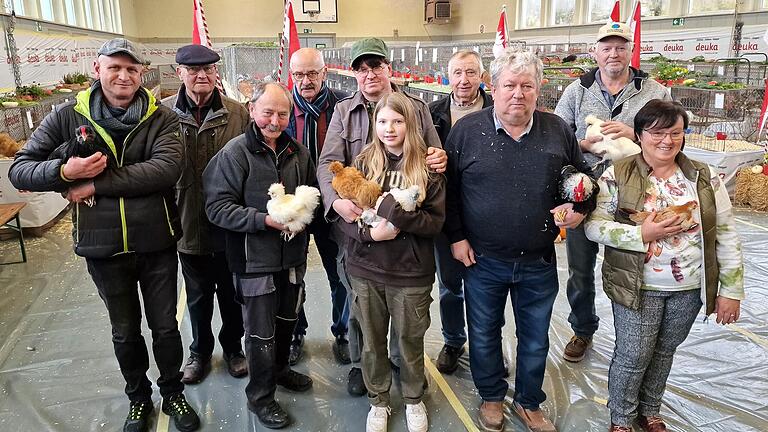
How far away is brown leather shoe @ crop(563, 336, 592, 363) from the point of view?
3.26 meters

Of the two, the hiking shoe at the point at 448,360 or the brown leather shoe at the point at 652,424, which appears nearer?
the brown leather shoe at the point at 652,424

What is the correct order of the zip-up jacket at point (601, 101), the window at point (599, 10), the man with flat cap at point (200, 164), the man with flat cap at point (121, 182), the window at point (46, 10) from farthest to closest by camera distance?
1. the window at point (599, 10)
2. the window at point (46, 10)
3. the zip-up jacket at point (601, 101)
4. the man with flat cap at point (200, 164)
5. the man with flat cap at point (121, 182)

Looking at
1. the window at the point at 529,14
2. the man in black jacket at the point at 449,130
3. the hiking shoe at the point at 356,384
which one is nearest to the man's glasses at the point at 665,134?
the man in black jacket at the point at 449,130

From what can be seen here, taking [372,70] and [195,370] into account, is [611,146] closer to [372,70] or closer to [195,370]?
[372,70]

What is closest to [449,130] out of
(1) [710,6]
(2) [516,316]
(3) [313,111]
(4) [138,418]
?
(3) [313,111]

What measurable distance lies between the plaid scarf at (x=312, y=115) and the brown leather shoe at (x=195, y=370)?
4.41ft

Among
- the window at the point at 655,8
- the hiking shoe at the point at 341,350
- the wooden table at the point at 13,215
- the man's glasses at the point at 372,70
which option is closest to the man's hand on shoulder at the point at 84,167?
the man's glasses at the point at 372,70

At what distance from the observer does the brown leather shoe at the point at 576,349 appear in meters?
3.26

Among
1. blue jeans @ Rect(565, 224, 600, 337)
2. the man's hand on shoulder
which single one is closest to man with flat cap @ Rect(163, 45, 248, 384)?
the man's hand on shoulder

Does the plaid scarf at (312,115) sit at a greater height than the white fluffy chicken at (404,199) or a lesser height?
greater

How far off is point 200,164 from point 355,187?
3.20 feet

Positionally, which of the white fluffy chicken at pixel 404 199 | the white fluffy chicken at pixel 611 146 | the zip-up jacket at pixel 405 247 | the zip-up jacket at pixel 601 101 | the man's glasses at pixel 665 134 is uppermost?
the zip-up jacket at pixel 601 101

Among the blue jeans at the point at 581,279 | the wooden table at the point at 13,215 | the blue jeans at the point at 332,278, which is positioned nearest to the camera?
the blue jeans at the point at 332,278

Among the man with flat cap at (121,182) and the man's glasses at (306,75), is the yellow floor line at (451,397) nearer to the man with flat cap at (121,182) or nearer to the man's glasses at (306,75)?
the man with flat cap at (121,182)
